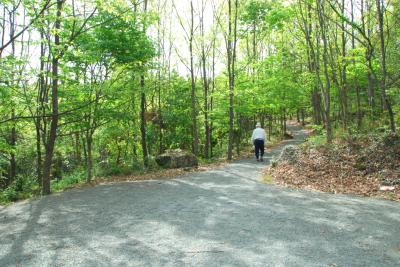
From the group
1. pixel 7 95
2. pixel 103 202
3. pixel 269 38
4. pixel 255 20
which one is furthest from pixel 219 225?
pixel 269 38

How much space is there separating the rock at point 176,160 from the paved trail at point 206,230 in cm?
571

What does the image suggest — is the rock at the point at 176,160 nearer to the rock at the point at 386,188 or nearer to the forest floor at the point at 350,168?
the forest floor at the point at 350,168

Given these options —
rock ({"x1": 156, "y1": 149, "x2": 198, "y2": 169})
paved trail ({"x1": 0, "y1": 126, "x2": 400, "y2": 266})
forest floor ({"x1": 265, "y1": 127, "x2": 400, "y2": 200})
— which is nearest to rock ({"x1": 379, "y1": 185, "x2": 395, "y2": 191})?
forest floor ({"x1": 265, "y1": 127, "x2": 400, "y2": 200})

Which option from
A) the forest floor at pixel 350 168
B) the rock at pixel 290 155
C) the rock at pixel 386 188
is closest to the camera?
the rock at pixel 386 188

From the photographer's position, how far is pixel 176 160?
1470cm

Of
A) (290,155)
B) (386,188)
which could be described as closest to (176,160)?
(290,155)

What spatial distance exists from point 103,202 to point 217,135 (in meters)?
16.3

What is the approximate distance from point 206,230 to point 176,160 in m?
9.27

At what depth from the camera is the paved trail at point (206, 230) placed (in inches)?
171

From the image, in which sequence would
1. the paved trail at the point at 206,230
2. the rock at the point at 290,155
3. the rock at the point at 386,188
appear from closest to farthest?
the paved trail at the point at 206,230, the rock at the point at 386,188, the rock at the point at 290,155

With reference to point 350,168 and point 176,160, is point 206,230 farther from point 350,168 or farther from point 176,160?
point 176,160

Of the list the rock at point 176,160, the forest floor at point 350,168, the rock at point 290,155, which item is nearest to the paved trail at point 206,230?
the forest floor at point 350,168

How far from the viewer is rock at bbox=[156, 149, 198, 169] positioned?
14.7 meters

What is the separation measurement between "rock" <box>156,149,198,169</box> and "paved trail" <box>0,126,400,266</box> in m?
5.71
